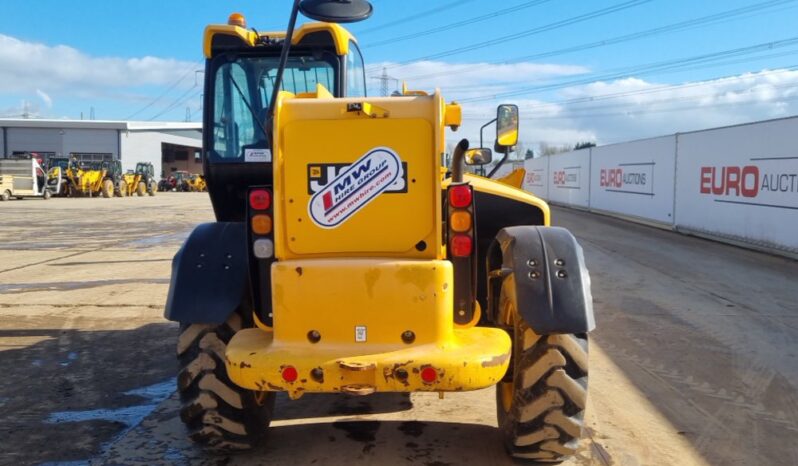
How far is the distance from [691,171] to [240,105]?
44.6 ft

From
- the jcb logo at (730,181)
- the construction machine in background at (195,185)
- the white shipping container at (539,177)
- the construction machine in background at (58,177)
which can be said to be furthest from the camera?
the construction machine in background at (195,185)

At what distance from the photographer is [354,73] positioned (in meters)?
6.29

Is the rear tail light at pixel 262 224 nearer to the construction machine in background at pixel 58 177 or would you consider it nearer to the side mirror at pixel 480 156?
the side mirror at pixel 480 156

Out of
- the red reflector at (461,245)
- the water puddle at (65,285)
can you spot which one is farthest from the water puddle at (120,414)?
the water puddle at (65,285)

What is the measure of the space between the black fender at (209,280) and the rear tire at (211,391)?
0.17m

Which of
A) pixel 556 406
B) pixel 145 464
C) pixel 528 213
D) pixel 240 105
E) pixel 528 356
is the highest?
pixel 240 105

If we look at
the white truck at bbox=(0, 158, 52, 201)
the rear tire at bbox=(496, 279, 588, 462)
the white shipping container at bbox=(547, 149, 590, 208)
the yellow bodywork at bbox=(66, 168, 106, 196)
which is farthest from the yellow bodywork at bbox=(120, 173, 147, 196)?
the rear tire at bbox=(496, 279, 588, 462)

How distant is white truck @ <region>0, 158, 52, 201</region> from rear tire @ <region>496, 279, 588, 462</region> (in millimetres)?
38893

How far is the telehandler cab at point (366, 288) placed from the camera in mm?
3338

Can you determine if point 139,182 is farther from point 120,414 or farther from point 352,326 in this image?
point 352,326

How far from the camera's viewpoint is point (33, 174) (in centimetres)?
3725

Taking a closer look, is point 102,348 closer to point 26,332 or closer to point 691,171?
point 26,332

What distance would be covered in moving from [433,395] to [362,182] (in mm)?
2263

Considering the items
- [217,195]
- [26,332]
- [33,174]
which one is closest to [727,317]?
[217,195]
